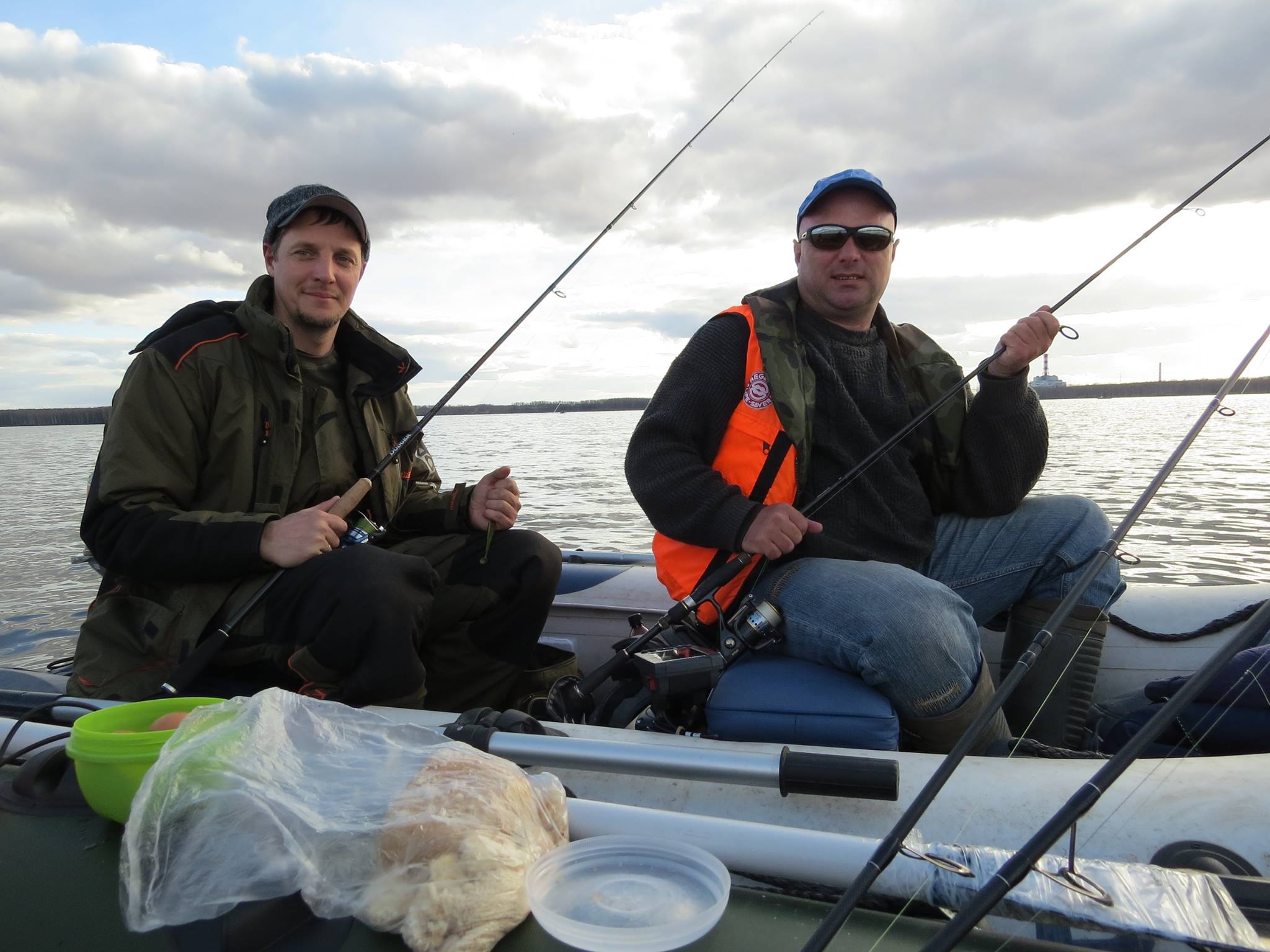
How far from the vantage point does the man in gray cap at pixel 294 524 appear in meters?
2.29

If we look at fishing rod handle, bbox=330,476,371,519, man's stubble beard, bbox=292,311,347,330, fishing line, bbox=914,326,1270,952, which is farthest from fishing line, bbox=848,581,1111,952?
man's stubble beard, bbox=292,311,347,330

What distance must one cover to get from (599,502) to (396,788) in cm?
754

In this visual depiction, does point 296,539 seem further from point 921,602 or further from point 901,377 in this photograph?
point 901,377

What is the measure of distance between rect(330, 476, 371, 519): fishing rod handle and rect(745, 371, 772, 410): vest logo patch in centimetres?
117

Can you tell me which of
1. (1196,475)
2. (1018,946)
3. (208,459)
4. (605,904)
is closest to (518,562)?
(208,459)

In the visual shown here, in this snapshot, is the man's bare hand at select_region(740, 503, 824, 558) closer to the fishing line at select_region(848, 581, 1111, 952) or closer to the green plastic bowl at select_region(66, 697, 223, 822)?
the fishing line at select_region(848, 581, 1111, 952)

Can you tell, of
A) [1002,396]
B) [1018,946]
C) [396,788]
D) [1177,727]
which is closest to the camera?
[1018,946]

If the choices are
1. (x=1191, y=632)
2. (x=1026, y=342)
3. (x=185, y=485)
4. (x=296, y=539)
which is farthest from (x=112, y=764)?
(x=1191, y=632)

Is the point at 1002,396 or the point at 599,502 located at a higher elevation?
the point at 1002,396

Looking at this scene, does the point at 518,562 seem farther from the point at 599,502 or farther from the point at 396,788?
the point at 599,502

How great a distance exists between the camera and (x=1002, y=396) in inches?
Result: 106

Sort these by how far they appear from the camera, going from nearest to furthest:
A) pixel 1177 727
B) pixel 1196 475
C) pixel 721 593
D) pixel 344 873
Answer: pixel 344 873
pixel 1177 727
pixel 721 593
pixel 1196 475

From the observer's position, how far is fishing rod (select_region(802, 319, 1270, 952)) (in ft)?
3.17

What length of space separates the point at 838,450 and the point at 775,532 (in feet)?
1.40
